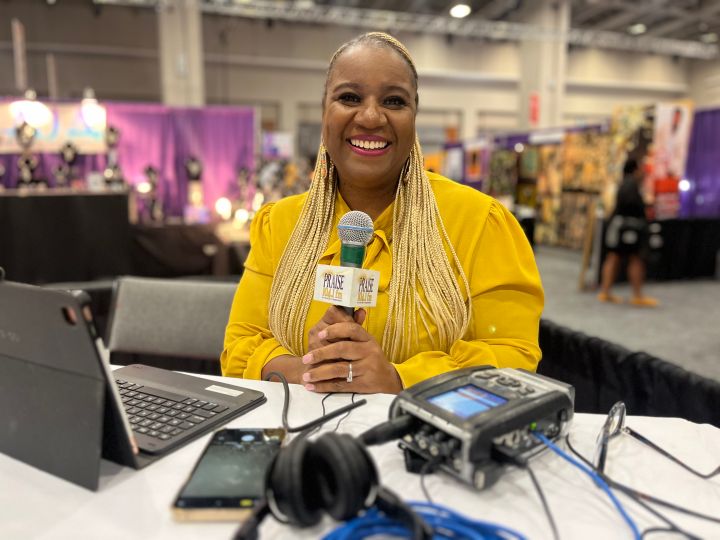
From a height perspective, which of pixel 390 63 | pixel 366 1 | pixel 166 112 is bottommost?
pixel 390 63

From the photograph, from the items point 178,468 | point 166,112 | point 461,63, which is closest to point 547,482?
point 178,468

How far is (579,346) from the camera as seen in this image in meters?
2.13

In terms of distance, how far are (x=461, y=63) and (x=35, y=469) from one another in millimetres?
15351

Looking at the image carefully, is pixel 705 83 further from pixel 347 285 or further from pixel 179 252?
pixel 347 285

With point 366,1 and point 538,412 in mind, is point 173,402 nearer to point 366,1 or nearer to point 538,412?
point 538,412

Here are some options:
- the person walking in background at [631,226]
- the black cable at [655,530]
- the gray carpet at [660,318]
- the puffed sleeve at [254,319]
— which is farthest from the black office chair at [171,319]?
the person walking in background at [631,226]

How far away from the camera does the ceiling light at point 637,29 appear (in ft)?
44.3

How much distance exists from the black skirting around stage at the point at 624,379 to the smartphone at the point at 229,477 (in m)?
1.45

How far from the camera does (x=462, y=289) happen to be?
1263 millimetres

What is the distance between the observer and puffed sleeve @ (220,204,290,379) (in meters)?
1.27

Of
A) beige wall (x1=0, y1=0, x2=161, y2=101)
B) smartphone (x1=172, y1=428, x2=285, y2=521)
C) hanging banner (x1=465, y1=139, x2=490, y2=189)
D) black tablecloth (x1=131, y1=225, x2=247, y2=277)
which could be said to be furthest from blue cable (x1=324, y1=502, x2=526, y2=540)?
beige wall (x1=0, y1=0, x2=161, y2=101)

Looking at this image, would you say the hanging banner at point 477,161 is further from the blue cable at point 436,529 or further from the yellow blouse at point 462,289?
the blue cable at point 436,529

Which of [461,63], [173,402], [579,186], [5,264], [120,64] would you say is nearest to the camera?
[173,402]

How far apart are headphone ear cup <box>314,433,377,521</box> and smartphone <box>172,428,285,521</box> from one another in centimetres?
11
